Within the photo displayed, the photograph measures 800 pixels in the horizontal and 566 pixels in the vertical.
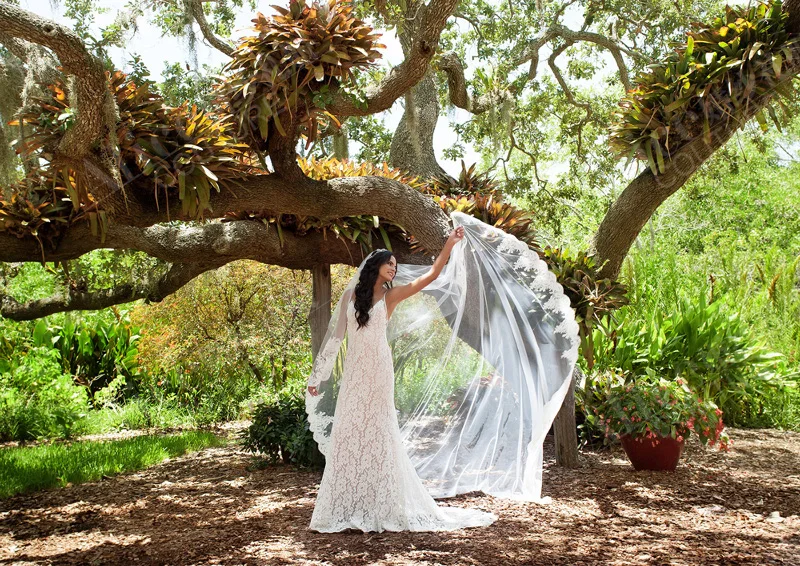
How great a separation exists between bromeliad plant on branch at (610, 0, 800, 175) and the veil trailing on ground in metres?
1.63

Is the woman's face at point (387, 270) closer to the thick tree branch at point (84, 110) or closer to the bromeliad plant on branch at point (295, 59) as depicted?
the bromeliad plant on branch at point (295, 59)

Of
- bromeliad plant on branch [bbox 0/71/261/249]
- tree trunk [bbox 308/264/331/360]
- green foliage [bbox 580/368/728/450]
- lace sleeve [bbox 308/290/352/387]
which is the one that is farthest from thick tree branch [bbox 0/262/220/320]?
green foliage [bbox 580/368/728/450]

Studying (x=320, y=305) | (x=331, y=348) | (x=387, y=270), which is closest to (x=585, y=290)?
(x=387, y=270)

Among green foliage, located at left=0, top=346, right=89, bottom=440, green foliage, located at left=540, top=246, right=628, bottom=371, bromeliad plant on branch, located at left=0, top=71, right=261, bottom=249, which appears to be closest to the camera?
bromeliad plant on branch, located at left=0, top=71, right=261, bottom=249

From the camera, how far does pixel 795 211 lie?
18.8 metres

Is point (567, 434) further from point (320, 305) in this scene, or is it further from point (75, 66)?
point (75, 66)

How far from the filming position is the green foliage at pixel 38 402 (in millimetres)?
9149

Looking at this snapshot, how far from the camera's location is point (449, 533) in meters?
4.23

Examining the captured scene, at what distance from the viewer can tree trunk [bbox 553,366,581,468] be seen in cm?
605

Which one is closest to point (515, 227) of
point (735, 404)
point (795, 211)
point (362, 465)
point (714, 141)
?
point (714, 141)

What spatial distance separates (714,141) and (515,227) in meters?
1.72

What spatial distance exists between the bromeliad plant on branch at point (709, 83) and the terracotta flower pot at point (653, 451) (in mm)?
2198

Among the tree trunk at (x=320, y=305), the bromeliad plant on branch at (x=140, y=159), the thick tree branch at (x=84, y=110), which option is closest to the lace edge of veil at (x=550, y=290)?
the bromeliad plant on branch at (x=140, y=159)

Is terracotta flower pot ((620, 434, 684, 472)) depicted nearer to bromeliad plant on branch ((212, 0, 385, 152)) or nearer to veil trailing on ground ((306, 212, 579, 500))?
veil trailing on ground ((306, 212, 579, 500))
